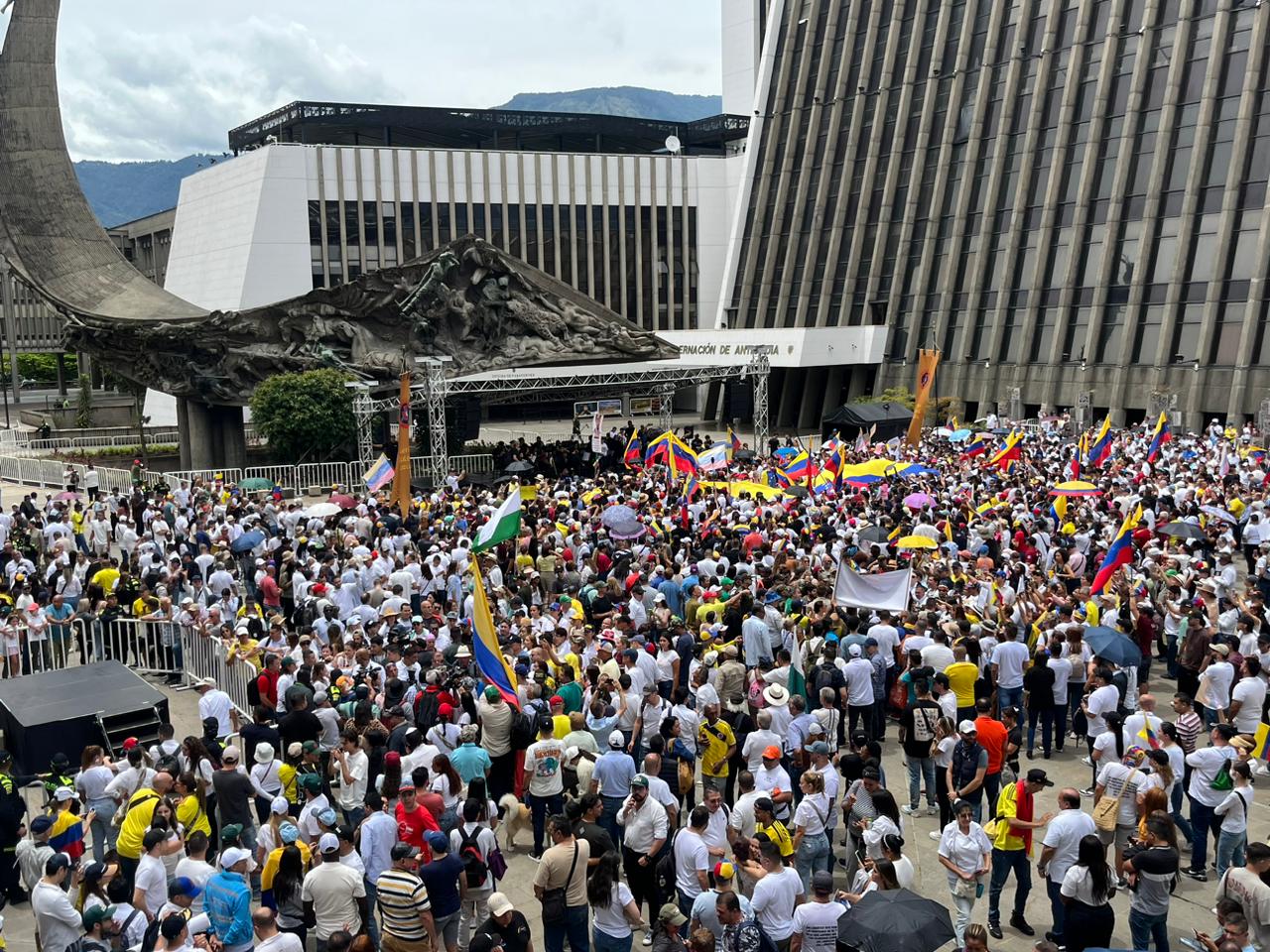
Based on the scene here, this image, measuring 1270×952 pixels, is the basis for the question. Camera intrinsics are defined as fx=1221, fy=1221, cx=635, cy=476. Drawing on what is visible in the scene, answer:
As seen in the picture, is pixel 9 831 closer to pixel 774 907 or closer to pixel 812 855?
pixel 774 907

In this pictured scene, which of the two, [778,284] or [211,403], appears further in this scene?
[778,284]

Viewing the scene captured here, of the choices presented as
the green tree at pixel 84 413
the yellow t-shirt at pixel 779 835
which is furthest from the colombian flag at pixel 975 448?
the green tree at pixel 84 413

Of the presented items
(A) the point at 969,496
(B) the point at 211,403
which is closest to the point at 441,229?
(B) the point at 211,403

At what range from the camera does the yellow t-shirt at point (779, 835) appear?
29.4ft

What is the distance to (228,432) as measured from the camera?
129ft

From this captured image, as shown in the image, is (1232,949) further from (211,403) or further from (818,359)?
(818,359)

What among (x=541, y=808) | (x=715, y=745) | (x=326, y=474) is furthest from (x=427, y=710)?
(x=326, y=474)

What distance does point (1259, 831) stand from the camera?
11211 millimetres

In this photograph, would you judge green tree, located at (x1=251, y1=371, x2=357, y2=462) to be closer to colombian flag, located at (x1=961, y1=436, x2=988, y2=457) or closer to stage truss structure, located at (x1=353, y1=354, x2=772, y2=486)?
stage truss structure, located at (x1=353, y1=354, x2=772, y2=486)

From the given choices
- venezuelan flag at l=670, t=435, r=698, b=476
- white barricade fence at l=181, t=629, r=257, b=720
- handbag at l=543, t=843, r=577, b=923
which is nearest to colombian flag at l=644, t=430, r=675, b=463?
venezuelan flag at l=670, t=435, r=698, b=476

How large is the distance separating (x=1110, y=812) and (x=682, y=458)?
1728 centimetres

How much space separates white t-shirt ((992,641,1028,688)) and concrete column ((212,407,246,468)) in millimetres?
31038

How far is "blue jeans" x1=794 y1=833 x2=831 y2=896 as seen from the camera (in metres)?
9.51

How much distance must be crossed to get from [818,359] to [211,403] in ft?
87.8
